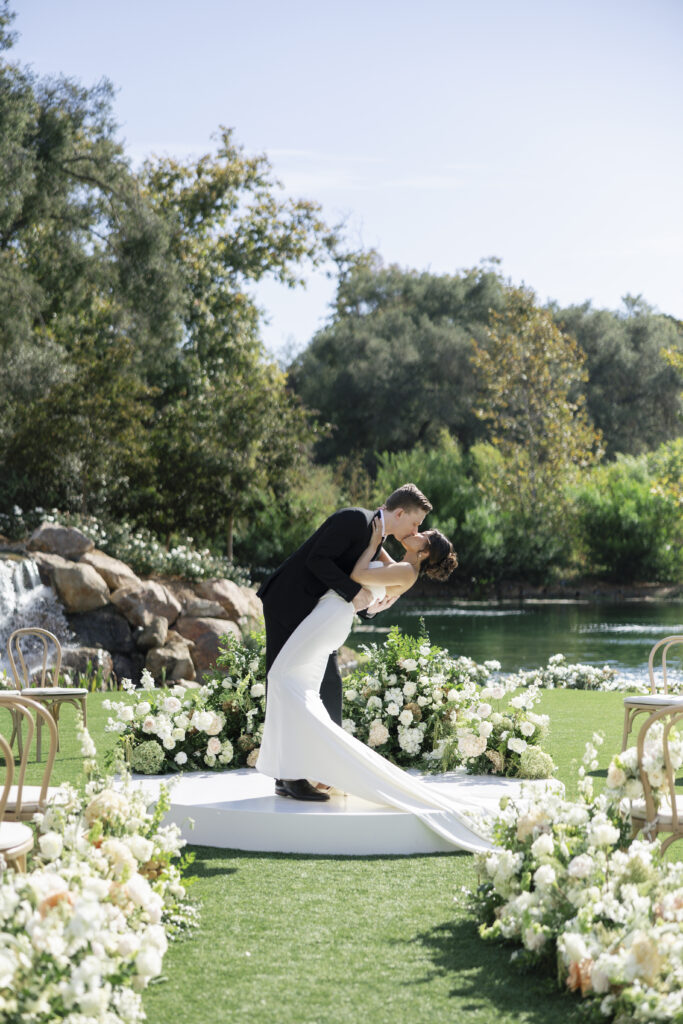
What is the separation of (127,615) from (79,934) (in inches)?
465

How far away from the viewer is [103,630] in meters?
14.0

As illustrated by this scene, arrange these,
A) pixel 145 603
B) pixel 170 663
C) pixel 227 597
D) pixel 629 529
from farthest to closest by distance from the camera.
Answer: pixel 629 529 → pixel 227 597 → pixel 145 603 → pixel 170 663

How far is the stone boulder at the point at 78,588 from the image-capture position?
13969 mm

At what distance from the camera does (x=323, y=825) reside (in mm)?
4789

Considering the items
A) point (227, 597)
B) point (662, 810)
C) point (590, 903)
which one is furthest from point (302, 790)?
point (227, 597)

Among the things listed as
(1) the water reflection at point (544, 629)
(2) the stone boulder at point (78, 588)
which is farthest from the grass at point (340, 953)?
(1) the water reflection at point (544, 629)

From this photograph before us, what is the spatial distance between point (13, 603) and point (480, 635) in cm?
955

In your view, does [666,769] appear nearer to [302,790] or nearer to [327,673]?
[302,790]

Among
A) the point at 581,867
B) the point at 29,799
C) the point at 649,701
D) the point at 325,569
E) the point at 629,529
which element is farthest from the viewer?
the point at 629,529

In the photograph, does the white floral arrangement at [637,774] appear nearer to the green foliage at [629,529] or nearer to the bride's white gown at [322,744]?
the bride's white gown at [322,744]

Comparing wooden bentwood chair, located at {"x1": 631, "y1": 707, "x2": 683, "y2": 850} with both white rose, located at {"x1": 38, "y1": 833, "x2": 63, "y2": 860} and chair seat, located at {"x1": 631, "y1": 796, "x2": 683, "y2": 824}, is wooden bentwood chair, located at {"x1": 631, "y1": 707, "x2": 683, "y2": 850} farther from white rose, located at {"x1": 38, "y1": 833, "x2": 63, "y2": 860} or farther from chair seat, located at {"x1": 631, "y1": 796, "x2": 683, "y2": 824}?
white rose, located at {"x1": 38, "y1": 833, "x2": 63, "y2": 860}

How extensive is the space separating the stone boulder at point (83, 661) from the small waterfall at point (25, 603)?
63 centimetres

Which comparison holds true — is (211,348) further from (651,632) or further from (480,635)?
(651,632)

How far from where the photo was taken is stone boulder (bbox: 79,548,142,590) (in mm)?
14445
